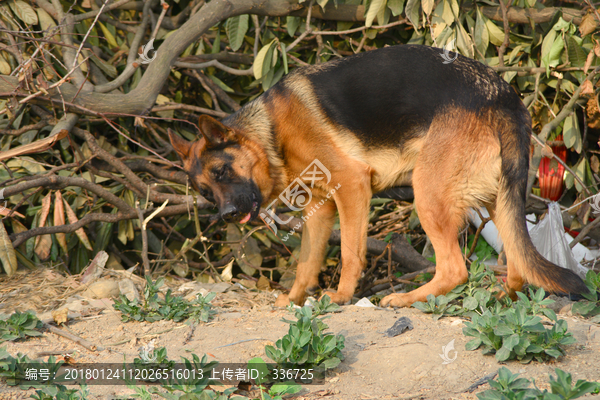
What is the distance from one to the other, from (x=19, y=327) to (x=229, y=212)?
1420 mm

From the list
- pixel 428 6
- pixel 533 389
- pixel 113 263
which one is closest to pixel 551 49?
pixel 428 6

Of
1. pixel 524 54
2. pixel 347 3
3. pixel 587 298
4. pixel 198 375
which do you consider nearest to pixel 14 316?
pixel 198 375

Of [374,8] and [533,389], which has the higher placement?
[374,8]

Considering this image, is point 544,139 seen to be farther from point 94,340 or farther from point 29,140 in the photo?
point 29,140

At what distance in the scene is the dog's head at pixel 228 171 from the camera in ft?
11.4

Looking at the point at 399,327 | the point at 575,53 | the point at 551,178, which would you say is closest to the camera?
the point at 399,327

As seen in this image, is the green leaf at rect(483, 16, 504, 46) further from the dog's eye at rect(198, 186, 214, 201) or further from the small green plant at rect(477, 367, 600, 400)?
the small green plant at rect(477, 367, 600, 400)

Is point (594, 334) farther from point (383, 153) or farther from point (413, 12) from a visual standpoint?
point (413, 12)

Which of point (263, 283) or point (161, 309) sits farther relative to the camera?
point (263, 283)

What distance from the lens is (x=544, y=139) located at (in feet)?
13.2

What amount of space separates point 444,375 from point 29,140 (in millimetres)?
4164

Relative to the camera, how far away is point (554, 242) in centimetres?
382

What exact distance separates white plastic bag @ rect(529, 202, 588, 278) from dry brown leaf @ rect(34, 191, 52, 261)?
4035 mm
